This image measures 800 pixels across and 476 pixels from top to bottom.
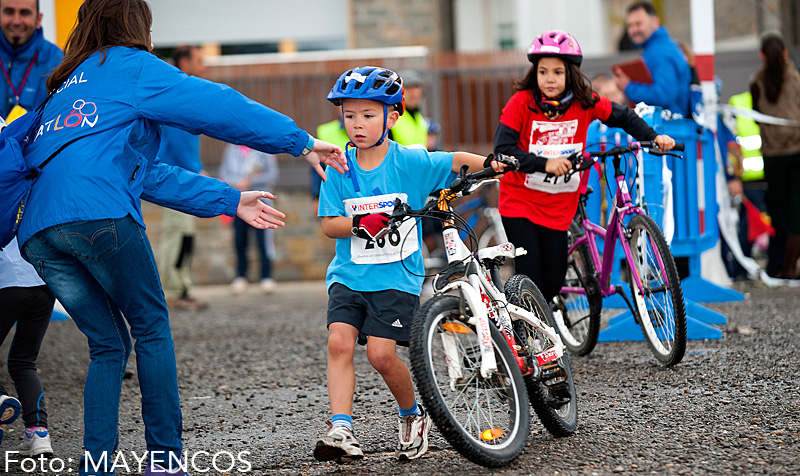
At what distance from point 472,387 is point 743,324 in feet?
13.2

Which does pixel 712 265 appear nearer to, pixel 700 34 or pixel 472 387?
pixel 700 34

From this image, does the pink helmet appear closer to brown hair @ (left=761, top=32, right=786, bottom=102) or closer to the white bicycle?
the white bicycle

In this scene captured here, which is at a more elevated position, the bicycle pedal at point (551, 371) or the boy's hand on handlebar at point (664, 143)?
the boy's hand on handlebar at point (664, 143)

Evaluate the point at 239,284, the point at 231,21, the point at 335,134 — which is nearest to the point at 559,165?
the point at 335,134

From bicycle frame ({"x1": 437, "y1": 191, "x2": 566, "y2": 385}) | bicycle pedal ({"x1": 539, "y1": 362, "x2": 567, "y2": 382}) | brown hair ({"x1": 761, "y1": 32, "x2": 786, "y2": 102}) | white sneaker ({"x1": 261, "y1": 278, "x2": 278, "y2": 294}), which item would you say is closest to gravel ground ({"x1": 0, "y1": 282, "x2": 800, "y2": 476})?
bicycle pedal ({"x1": 539, "y1": 362, "x2": 567, "y2": 382})

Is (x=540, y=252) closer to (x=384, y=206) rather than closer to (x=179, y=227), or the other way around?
(x=384, y=206)

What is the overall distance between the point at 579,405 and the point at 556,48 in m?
1.85

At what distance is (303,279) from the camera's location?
14164mm

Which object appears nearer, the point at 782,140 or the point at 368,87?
the point at 368,87

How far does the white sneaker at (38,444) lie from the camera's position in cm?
446

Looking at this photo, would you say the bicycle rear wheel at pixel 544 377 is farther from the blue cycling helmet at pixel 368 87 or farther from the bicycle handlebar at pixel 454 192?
the blue cycling helmet at pixel 368 87

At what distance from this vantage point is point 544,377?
4109mm

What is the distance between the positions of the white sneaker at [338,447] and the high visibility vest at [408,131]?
17.2ft

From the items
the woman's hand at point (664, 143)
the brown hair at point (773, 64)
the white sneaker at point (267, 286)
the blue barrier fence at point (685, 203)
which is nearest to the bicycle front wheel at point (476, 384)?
the woman's hand at point (664, 143)
